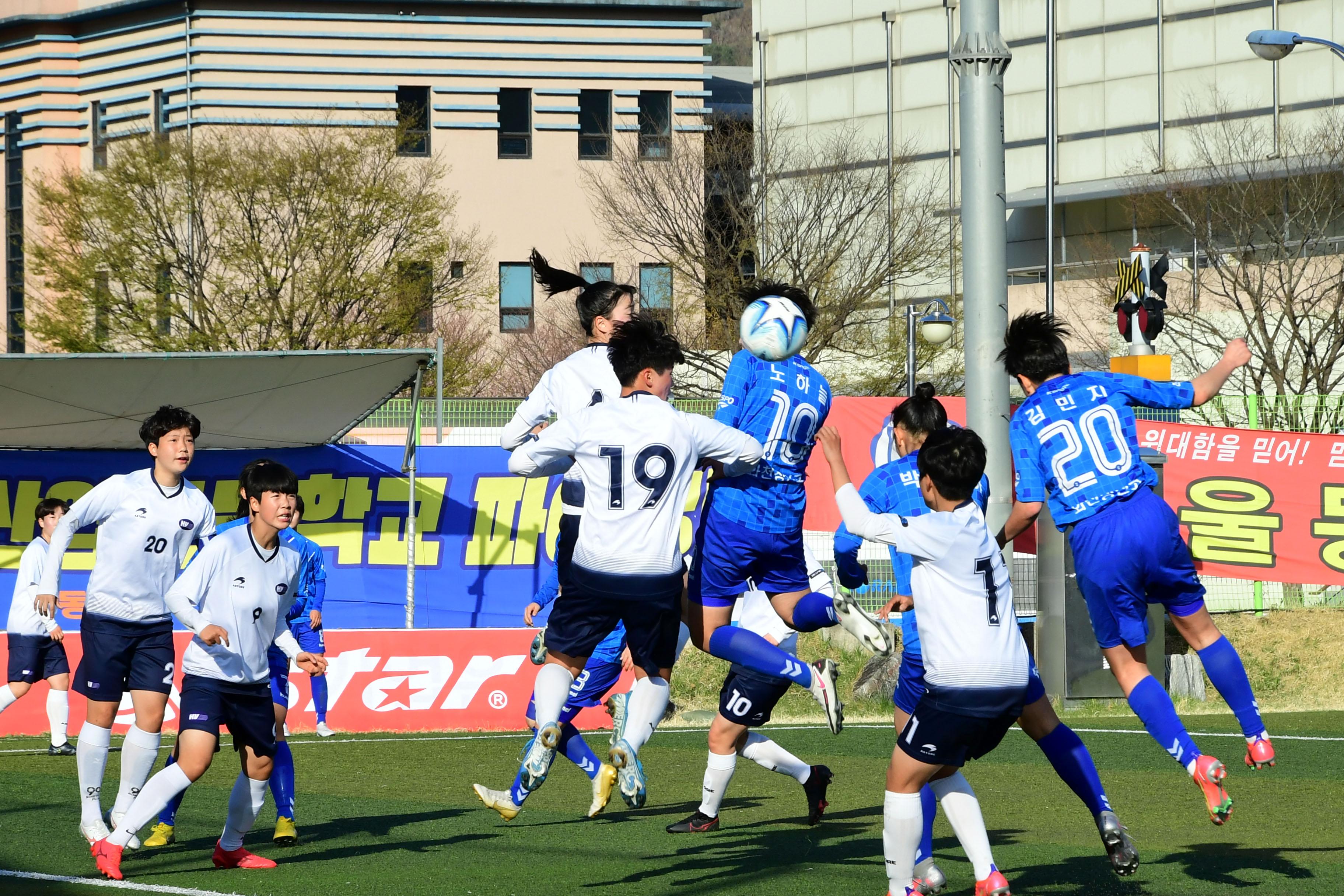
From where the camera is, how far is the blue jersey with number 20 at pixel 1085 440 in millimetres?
7328

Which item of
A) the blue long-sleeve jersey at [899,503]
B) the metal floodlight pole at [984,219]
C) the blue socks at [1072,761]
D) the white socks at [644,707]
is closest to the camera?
the blue socks at [1072,761]

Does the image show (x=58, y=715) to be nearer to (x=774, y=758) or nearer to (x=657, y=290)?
(x=774, y=758)

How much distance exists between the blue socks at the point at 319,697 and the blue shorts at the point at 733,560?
7102mm

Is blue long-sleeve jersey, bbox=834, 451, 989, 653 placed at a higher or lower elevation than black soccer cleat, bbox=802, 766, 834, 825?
higher

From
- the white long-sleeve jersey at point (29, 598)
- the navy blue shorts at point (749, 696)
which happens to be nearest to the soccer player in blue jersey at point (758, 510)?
the navy blue shorts at point (749, 696)

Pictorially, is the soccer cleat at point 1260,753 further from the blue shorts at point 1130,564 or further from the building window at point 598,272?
the building window at point 598,272

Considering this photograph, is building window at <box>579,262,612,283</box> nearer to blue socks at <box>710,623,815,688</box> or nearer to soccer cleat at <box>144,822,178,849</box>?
soccer cleat at <box>144,822,178,849</box>

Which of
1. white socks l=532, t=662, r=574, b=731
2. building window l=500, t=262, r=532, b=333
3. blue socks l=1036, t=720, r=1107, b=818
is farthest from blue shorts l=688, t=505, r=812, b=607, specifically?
building window l=500, t=262, r=532, b=333

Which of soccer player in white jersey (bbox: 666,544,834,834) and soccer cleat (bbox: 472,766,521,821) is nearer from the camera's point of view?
soccer cleat (bbox: 472,766,521,821)

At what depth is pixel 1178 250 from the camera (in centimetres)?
3756

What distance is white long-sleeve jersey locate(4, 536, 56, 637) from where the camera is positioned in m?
13.2

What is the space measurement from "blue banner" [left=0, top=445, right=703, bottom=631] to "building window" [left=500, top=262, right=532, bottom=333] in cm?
2350

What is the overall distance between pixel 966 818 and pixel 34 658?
9392mm

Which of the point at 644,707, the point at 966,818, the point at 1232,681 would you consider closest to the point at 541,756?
the point at 644,707
